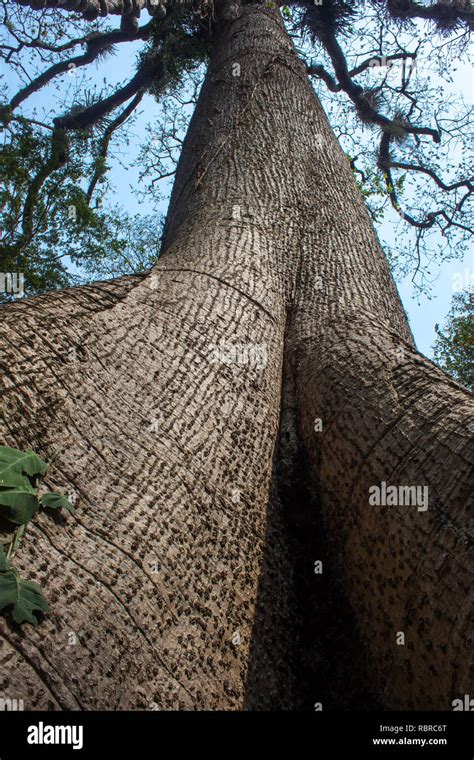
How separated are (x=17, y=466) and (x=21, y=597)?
304 mm

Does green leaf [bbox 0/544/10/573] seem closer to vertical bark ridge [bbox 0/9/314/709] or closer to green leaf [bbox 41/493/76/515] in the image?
vertical bark ridge [bbox 0/9/314/709]

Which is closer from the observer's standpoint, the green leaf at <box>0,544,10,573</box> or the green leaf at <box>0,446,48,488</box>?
the green leaf at <box>0,544,10,573</box>

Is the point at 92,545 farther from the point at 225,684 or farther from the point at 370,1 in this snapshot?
the point at 370,1

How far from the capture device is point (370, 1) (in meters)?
8.13

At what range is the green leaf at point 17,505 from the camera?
4.16ft

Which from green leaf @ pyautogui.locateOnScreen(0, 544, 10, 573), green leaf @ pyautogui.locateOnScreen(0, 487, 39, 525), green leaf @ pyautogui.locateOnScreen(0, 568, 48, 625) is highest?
green leaf @ pyautogui.locateOnScreen(0, 487, 39, 525)

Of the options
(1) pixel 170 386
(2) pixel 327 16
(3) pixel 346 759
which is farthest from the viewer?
(2) pixel 327 16

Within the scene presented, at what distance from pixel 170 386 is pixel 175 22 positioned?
6.92 meters

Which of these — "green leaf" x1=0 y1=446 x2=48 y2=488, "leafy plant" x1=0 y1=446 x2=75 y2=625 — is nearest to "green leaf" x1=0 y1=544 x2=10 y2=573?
"leafy plant" x1=0 y1=446 x2=75 y2=625

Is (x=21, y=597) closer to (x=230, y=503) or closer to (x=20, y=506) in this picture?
(x=20, y=506)

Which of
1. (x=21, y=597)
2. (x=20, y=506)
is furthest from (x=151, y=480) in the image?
(x=21, y=597)

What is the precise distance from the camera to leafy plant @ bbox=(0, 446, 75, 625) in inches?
44.6

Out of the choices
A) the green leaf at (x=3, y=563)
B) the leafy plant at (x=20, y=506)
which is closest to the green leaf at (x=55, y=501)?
the leafy plant at (x=20, y=506)

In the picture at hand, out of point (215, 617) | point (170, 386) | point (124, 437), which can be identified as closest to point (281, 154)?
point (170, 386)
